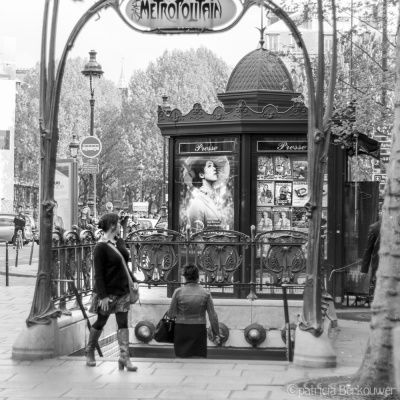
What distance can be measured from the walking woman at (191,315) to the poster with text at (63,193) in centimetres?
725

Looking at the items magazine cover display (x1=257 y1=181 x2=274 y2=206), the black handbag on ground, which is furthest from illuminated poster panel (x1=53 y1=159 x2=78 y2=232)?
the black handbag on ground

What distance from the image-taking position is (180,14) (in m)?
11.0

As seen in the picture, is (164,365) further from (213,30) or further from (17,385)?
(213,30)

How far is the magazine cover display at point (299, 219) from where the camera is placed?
631 inches

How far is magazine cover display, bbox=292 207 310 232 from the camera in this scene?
52.6ft

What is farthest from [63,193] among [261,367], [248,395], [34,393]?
[248,395]

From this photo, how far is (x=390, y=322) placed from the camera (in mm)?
8641

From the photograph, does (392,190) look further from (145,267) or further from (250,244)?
(145,267)

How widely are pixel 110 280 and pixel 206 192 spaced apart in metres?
5.69

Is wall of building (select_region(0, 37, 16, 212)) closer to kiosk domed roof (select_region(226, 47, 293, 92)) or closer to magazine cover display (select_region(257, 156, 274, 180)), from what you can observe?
kiosk domed roof (select_region(226, 47, 293, 92))

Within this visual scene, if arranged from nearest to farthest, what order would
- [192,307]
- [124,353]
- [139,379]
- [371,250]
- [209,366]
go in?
[139,379] → [124,353] → [209,366] → [192,307] → [371,250]

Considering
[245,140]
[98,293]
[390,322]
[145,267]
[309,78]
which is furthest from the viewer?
[245,140]

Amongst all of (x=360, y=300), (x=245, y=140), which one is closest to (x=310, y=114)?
(x=245, y=140)

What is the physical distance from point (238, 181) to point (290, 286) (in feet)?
10.9
